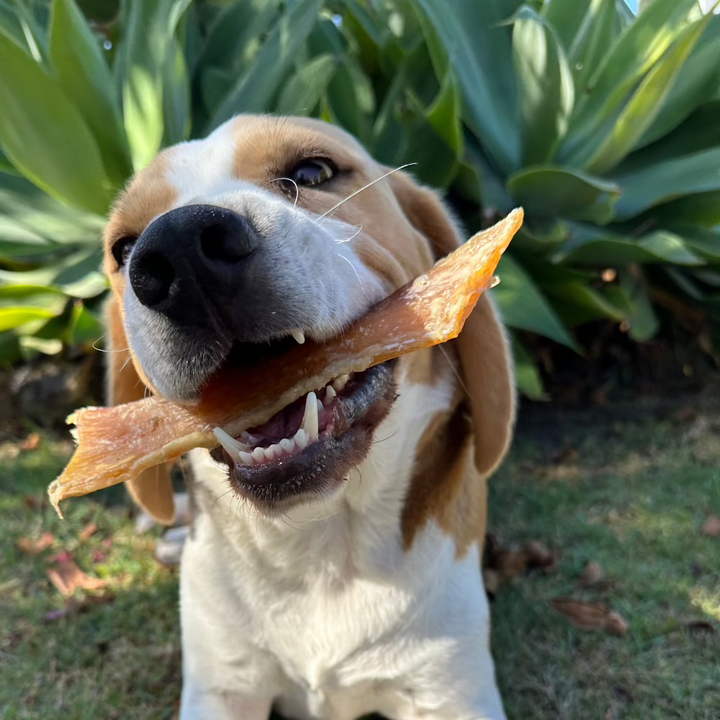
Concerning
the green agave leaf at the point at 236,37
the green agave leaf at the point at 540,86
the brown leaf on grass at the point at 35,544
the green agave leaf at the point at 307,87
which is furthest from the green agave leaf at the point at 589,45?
the brown leaf on grass at the point at 35,544

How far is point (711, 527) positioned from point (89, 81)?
Result: 3136 mm

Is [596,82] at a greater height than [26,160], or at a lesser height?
greater

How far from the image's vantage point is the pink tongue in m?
1.29

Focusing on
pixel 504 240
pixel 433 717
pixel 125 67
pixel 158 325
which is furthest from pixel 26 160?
pixel 433 717

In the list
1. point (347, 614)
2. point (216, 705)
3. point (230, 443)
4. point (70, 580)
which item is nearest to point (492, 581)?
point (347, 614)

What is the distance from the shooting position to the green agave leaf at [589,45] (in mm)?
3236

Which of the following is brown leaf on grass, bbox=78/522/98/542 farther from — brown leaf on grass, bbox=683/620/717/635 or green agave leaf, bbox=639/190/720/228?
green agave leaf, bbox=639/190/720/228

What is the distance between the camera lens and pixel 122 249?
1.64 meters

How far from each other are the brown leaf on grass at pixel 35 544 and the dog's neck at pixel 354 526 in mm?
1307

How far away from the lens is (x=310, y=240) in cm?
125

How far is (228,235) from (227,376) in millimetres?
323

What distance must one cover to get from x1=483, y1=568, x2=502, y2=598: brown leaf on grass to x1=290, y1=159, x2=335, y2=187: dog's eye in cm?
148

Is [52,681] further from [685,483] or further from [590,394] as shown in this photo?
[590,394]

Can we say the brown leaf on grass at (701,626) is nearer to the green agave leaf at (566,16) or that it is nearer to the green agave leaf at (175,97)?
the green agave leaf at (175,97)
